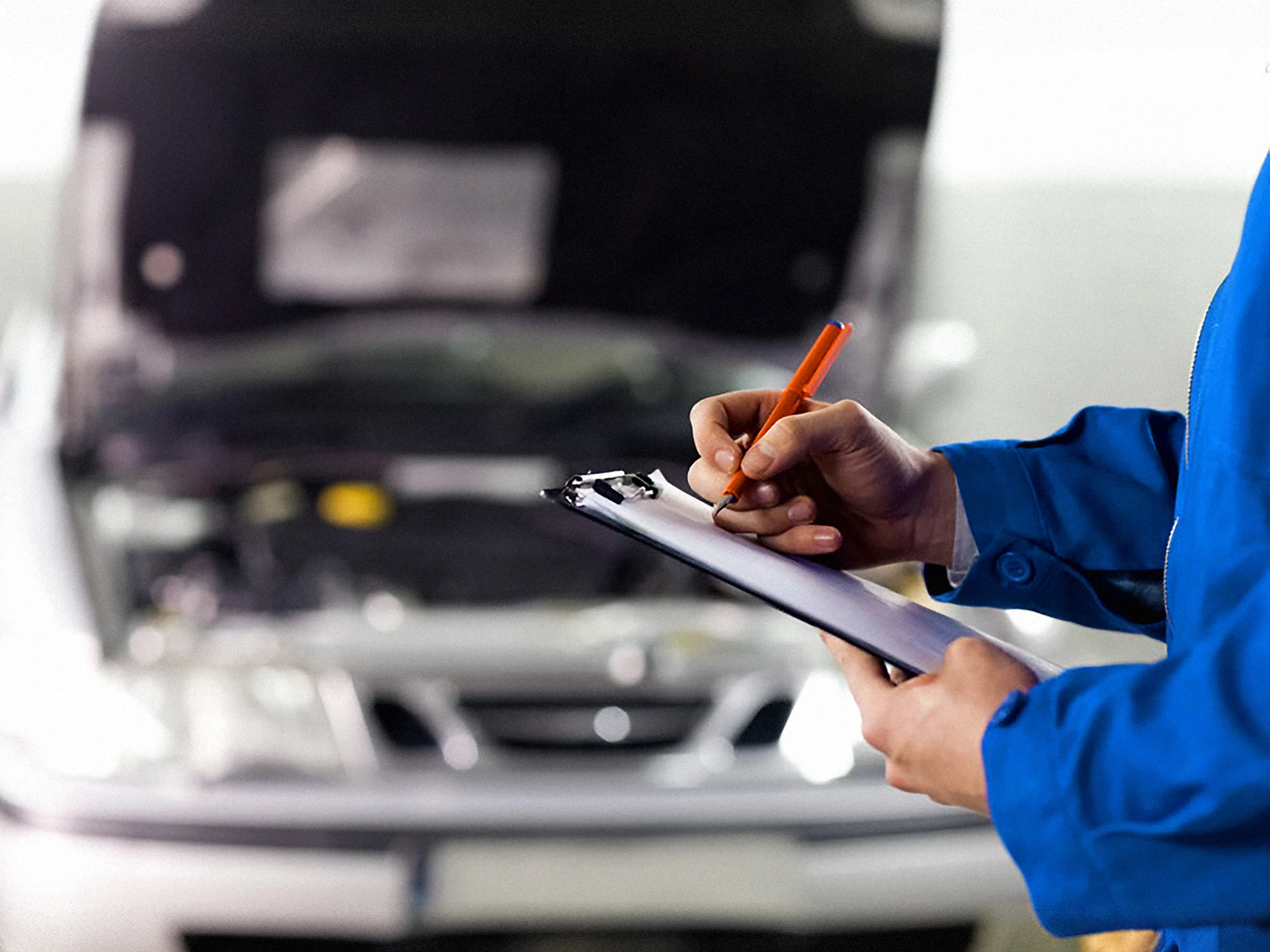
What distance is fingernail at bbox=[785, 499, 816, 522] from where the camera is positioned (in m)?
0.66

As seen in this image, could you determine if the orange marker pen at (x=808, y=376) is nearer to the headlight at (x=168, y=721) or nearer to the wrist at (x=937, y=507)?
the wrist at (x=937, y=507)

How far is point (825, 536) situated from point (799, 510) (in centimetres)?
2

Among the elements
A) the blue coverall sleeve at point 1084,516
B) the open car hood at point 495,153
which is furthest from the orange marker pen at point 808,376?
the open car hood at point 495,153

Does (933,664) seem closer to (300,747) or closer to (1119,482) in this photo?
(1119,482)

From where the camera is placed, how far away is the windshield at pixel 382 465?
65.1 inches

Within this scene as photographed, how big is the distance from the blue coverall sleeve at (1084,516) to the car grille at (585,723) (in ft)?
2.31

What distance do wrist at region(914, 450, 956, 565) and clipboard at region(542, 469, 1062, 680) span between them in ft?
0.34

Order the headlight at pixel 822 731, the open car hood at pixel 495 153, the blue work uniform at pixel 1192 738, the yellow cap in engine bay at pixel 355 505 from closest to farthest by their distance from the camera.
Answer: the blue work uniform at pixel 1192 738 < the headlight at pixel 822 731 < the open car hood at pixel 495 153 < the yellow cap in engine bay at pixel 355 505

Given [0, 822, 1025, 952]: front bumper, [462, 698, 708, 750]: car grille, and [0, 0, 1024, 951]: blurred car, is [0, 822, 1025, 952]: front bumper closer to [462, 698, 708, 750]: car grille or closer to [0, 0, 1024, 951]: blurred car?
[0, 0, 1024, 951]: blurred car

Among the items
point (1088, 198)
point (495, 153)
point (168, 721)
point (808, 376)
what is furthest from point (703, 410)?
point (1088, 198)

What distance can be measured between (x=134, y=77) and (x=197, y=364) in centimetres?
44

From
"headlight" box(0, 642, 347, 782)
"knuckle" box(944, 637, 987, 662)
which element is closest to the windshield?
"headlight" box(0, 642, 347, 782)

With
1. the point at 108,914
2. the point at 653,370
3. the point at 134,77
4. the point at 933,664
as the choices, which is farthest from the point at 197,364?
the point at 933,664

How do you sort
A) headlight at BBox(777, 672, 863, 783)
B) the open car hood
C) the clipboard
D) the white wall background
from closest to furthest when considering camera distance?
the clipboard, the white wall background, headlight at BBox(777, 672, 863, 783), the open car hood
